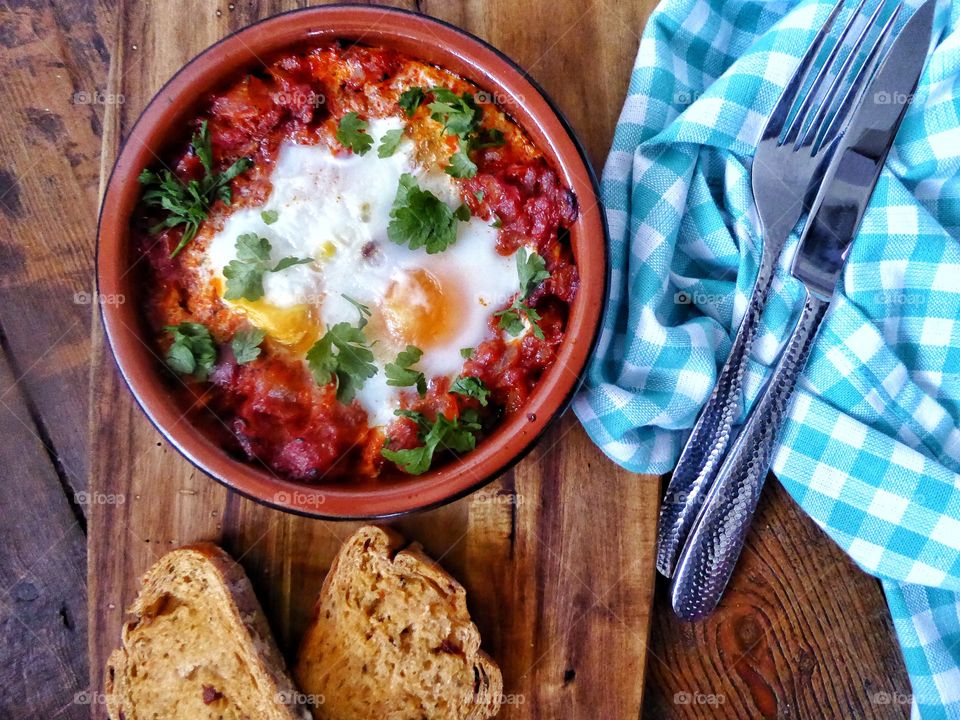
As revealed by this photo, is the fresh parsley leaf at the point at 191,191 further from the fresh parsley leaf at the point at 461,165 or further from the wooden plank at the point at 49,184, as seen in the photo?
the wooden plank at the point at 49,184

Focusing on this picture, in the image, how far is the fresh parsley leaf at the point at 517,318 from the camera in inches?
98.7

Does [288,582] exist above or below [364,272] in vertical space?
below

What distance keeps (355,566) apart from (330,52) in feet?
5.65

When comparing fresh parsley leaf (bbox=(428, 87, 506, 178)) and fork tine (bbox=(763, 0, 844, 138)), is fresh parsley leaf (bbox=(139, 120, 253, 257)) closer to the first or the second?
fresh parsley leaf (bbox=(428, 87, 506, 178))

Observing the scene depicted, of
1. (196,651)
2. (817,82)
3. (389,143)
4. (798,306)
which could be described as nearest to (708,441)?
(798,306)

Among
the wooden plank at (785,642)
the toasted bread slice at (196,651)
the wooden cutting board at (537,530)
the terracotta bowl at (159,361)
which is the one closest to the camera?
the terracotta bowl at (159,361)

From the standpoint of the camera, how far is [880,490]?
111 inches

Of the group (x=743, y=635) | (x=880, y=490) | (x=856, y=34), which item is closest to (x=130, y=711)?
(x=743, y=635)

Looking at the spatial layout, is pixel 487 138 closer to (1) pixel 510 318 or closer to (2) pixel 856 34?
(1) pixel 510 318

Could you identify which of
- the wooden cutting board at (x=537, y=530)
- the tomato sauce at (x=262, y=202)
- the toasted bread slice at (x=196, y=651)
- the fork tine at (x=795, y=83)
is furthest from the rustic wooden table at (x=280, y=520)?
the fork tine at (x=795, y=83)

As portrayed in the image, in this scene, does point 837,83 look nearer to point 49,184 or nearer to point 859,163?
point 859,163

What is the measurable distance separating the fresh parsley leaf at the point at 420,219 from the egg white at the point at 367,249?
0.05m

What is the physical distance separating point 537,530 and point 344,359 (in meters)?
0.97

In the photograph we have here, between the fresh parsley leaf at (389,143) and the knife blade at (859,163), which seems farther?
the knife blade at (859,163)
